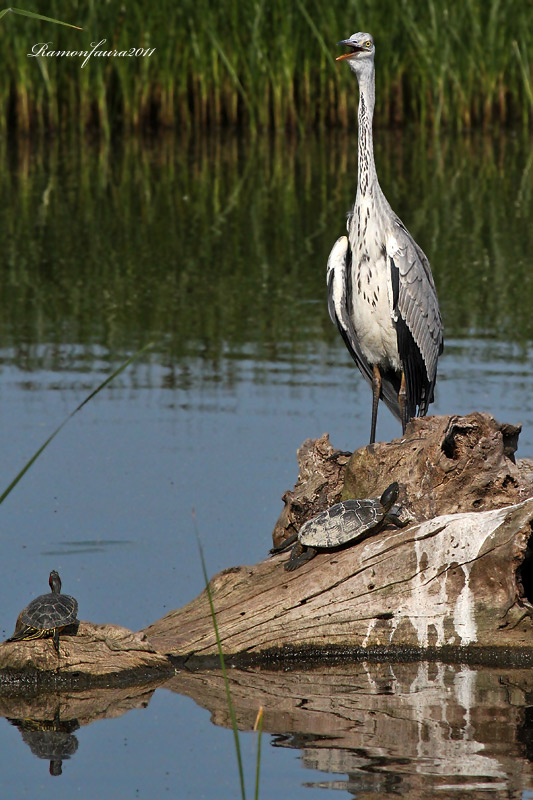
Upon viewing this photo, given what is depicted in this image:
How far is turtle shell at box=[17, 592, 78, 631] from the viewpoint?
→ 17.4ft

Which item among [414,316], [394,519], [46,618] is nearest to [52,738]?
[46,618]

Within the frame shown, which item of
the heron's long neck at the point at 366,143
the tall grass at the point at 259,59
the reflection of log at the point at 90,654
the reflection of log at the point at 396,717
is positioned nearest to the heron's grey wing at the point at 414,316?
the heron's long neck at the point at 366,143

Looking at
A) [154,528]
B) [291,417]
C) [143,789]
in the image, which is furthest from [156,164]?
[143,789]

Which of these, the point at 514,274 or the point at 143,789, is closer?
the point at 143,789

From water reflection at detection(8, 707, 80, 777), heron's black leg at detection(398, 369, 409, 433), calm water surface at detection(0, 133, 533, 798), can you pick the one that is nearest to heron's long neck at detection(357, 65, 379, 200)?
heron's black leg at detection(398, 369, 409, 433)

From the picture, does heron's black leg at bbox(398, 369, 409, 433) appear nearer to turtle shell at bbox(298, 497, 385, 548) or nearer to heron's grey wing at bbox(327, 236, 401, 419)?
heron's grey wing at bbox(327, 236, 401, 419)

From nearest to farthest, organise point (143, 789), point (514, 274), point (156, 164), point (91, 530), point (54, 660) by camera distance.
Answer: point (143, 789) → point (54, 660) → point (91, 530) → point (514, 274) → point (156, 164)

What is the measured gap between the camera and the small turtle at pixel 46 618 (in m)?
5.30

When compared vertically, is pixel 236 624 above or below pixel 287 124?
below

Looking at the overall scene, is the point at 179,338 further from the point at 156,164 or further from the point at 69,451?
the point at 156,164

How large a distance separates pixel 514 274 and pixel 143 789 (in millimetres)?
9101

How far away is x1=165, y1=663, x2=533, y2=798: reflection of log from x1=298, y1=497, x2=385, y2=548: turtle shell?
22.8 inches

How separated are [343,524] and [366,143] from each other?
264 cm

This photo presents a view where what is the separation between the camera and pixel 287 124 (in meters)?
21.9
